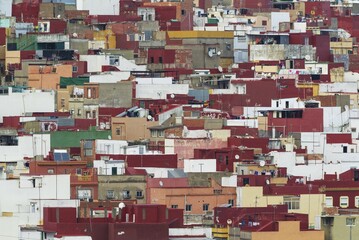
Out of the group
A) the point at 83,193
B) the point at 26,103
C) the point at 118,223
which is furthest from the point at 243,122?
the point at 118,223

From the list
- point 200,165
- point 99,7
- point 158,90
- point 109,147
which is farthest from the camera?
point 99,7

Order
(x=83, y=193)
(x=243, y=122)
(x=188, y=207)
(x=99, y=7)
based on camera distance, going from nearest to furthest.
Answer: (x=188, y=207), (x=83, y=193), (x=243, y=122), (x=99, y=7)

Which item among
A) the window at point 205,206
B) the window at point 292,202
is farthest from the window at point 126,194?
the window at point 292,202

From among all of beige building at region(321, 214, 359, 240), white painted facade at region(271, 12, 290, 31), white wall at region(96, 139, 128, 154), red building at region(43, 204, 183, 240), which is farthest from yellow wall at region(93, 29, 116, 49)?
beige building at region(321, 214, 359, 240)

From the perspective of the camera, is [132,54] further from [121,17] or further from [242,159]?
[242,159]

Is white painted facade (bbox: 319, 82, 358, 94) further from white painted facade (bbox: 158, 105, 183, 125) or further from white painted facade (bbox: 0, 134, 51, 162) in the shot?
white painted facade (bbox: 0, 134, 51, 162)

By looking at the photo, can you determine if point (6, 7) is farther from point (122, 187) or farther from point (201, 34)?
point (122, 187)
